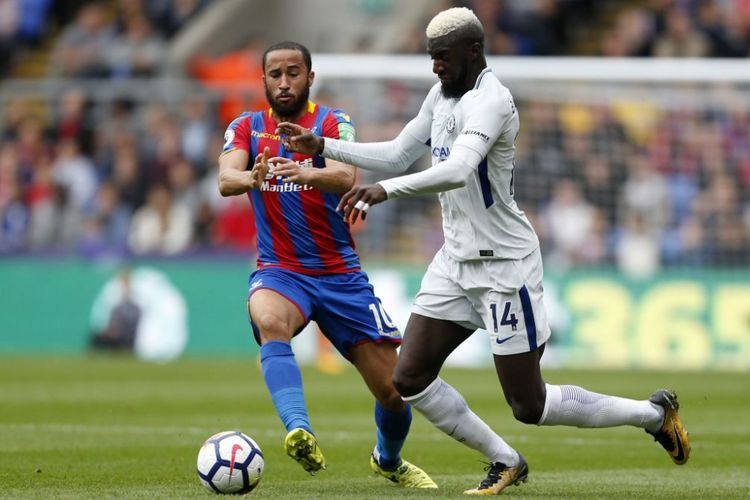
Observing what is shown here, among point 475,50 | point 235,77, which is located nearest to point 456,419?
point 475,50

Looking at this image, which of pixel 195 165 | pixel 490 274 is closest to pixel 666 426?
pixel 490 274

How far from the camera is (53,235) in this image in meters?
22.8

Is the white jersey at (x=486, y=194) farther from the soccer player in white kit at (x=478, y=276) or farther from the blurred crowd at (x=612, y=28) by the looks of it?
the blurred crowd at (x=612, y=28)

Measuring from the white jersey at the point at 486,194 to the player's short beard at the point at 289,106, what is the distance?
106 centimetres

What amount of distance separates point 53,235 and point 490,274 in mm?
15725

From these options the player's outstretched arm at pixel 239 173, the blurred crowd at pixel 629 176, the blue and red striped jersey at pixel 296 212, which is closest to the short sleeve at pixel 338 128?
the blue and red striped jersey at pixel 296 212

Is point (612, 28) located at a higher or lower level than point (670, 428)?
higher

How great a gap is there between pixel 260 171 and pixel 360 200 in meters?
1.06

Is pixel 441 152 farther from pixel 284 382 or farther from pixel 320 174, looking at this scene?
pixel 284 382

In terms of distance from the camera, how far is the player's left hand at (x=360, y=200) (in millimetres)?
7297

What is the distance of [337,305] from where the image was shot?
8.77 m

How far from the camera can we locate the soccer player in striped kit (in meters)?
8.71

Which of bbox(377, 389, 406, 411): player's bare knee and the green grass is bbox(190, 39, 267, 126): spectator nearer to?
the green grass

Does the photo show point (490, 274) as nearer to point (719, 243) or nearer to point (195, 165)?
point (719, 243)
